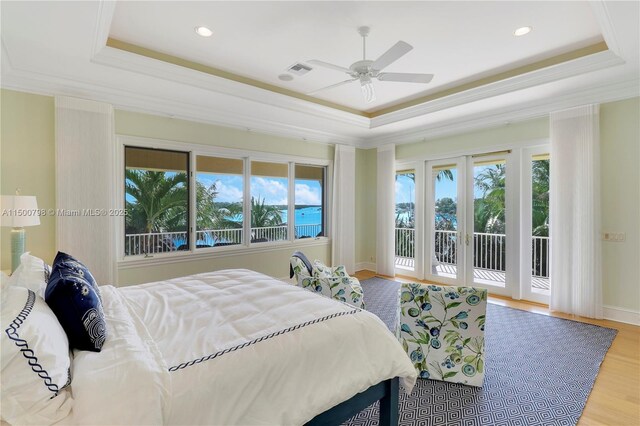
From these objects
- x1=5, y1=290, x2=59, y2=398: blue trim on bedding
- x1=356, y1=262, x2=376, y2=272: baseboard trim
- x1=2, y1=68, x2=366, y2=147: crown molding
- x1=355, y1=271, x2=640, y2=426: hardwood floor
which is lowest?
x1=355, y1=271, x2=640, y2=426: hardwood floor

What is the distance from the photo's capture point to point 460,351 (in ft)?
8.33

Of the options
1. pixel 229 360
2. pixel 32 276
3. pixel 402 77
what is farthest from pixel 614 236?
pixel 32 276

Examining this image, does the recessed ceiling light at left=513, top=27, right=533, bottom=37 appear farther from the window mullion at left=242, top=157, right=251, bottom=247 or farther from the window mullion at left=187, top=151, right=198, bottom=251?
the window mullion at left=187, top=151, right=198, bottom=251

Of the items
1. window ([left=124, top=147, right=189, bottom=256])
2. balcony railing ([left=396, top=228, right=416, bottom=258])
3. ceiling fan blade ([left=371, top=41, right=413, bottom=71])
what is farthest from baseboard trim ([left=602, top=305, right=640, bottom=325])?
window ([left=124, top=147, right=189, bottom=256])

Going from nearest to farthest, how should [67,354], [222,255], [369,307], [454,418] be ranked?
[67,354] → [454,418] → [369,307] → [222,255]

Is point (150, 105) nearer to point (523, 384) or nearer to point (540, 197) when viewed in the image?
point (523, 384)

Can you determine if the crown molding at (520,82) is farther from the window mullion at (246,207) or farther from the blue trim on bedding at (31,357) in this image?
the blue trim on bedding at (31,357)

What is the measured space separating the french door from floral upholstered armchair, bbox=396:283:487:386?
112 inches

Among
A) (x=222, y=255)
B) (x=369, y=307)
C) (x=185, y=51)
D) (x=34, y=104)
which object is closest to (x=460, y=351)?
(x=369, y=307)

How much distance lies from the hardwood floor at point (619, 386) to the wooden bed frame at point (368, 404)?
1308 mm

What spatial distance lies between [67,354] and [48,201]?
10.1 ft

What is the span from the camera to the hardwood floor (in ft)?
7.04

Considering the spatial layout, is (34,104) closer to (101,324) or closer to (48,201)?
(48,201)

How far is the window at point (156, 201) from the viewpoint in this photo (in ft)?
13.7
